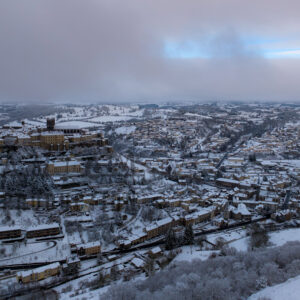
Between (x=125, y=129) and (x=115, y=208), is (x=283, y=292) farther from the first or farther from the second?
(x=125, y=129)

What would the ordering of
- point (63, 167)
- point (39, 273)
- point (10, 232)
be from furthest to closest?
point (63, 167)
point (10, 232)
point (39, 273)

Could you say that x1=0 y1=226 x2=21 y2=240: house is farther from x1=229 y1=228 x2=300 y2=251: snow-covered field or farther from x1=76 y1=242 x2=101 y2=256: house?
x1=229 y1=228 x2=300 y2=251: snow-covered field

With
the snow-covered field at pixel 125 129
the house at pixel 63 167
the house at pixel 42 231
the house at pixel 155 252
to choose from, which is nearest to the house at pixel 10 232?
the house at pixel 42 231

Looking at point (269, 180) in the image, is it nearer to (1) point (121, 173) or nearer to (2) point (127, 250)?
(1) point (121, 173)

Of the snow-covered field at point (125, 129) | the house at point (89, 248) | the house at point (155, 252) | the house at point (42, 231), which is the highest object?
the snow-covered field at point (125, 129)

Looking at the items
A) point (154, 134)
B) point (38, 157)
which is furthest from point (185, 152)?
point (38, 157)

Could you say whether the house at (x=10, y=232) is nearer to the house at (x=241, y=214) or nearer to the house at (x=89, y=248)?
the house at (x=89, y=248)

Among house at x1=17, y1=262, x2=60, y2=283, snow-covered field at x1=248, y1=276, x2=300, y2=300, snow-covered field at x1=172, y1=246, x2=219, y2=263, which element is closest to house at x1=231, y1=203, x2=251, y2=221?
snow-covered field at x1=172, y1=246, x2=219, y2=263

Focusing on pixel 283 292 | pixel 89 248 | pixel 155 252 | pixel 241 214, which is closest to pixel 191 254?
pixel 155 252

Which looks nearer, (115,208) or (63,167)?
(115,208)

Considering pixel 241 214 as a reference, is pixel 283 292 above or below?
above
